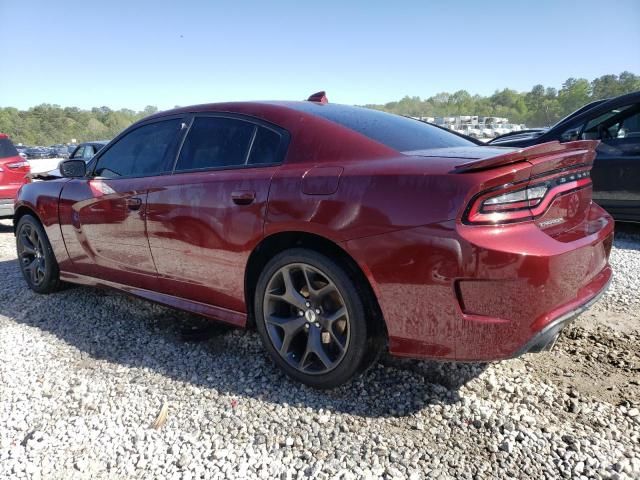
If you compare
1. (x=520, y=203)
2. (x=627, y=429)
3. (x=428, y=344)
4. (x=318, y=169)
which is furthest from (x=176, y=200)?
(x=627, y=429)

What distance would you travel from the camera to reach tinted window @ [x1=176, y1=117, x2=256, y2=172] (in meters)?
2.85

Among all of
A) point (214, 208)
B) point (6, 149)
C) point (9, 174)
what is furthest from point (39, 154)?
point (214, 208)

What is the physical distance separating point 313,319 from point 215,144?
1.29 meters

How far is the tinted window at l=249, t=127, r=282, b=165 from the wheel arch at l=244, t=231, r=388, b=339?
1.49 feet

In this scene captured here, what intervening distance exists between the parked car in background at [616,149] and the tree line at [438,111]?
94203 mm

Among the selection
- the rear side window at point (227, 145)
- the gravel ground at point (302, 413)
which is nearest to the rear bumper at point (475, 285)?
the gravel ground at point (302, 413)

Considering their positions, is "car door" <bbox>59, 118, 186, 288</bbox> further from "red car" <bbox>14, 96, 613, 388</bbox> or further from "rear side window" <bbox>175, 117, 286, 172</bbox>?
"rear side window" <bbox>175, 117, 286, 172</bbox>

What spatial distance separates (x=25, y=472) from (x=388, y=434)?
1582 mm

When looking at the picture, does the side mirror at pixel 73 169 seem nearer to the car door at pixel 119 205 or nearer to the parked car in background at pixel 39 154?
→ the car door at pixel 119 205

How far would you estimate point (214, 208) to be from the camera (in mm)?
2750

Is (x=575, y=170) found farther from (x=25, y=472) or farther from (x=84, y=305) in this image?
(x=84, y=305)

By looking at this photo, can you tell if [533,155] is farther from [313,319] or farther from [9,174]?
[9,174]

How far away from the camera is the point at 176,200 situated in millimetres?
2953

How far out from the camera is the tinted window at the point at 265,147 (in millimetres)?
2670
